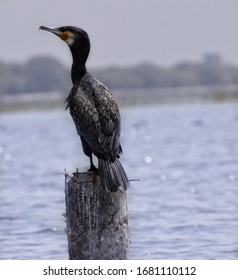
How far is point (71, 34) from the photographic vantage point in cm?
735

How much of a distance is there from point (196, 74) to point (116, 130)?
5147 inches

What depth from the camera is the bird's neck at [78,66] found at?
7473 mm

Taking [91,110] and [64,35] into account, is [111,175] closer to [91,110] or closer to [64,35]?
[91,110]

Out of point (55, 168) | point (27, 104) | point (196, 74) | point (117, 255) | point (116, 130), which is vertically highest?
point (196, 74)

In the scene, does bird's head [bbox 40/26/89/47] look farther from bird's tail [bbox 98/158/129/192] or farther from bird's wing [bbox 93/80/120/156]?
bird's tail [bbox 98/158/129/192]

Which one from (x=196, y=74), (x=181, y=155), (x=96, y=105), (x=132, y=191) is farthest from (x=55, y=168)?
(x=196, y=74)

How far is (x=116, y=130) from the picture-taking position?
7277 mm

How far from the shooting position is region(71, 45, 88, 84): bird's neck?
7.47 m

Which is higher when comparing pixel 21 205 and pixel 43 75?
pixel 43 75

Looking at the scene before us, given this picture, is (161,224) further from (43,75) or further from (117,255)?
(43,75)

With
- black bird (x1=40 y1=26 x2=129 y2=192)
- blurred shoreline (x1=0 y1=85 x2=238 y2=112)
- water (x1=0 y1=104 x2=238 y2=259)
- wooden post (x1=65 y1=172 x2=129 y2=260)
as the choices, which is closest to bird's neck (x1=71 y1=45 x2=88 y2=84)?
black bird (x1=40 y1=26 x2=129 y2=192)

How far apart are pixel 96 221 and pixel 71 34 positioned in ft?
4.39

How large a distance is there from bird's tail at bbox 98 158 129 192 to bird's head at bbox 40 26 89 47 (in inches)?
34.2

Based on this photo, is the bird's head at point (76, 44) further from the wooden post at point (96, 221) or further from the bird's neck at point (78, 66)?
the wooden post at point (96, 221)
